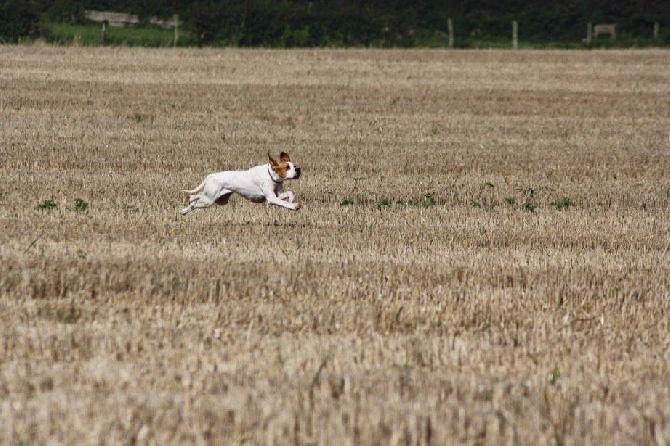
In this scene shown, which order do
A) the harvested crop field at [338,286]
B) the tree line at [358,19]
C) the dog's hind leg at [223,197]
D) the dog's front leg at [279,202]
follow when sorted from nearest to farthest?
1. the harvested crop field at [338,286]
2. the dog's front leg at [279,202]
3. the dog's hind leg at [223,197]
4. the tree line at [358,19]

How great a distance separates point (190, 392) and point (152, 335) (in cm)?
129

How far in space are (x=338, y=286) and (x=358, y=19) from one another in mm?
39688

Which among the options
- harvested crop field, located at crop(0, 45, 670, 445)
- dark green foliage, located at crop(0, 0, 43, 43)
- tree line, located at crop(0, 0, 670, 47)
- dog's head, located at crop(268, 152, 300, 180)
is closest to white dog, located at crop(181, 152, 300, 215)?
dog's head, located at crop(268, 152, 300, 180)

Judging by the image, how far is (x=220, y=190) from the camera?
41.8 ft

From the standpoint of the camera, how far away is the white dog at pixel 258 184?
491 inches

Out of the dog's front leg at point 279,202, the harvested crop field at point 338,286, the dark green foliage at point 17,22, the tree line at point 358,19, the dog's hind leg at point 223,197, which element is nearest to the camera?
the harvested crop field at point 338,286

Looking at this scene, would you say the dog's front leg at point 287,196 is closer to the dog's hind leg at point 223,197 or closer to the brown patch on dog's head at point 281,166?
the brown patch on dog's head at point 281,166

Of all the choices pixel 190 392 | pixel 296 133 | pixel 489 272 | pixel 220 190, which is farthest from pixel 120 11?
pixel 190 392

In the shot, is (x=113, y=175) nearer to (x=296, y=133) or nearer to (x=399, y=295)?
(x=296, y=133)

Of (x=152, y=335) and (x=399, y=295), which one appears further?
(x=399, y=295)

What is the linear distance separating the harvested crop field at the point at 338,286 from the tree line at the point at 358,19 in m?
21.6

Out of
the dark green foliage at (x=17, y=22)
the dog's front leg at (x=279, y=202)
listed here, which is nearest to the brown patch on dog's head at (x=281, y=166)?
the dog's front leg at (x=279, y=202)

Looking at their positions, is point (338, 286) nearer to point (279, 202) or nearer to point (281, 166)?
point (279, 202)

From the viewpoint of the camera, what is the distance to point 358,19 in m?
47.8
